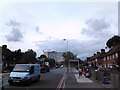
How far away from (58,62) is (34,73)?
551 feet

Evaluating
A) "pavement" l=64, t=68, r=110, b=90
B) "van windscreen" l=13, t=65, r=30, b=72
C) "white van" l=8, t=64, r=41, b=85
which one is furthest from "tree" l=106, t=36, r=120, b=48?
"van windscreen" l=13, t=65, r=30, b=72

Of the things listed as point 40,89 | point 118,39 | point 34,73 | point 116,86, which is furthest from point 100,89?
point 118,39

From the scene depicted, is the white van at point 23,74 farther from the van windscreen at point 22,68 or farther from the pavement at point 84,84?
the pavement at point 84,84

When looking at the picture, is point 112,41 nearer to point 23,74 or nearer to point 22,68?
point 22,68

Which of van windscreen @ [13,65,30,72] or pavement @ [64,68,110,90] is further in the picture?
van windscreen @ [13,65,30,72]

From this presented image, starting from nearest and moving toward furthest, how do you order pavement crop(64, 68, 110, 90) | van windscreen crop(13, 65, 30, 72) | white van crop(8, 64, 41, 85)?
pavement crop(64, 68, 110, 90) → white van crop(8, 64, 41, 85) → van windscreen crop(13, 65, 30, 72)

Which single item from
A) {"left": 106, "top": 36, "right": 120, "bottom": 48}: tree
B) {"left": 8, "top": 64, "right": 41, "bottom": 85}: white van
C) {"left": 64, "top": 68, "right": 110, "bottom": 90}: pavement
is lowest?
{"left": 64, "top": 68, "right": 110, "bottom": 90}: pavement

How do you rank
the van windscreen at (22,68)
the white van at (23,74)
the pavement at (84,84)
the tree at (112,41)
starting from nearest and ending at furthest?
the pavement at (84,84) < the white van at (23,74) < the van windscreen at (22,68) < the tree at (112,41)

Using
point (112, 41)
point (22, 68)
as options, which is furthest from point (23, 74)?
point (112, 41)

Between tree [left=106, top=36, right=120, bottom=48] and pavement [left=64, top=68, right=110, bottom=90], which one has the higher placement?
tree [left=106, top=36, right=120, bottom=48]

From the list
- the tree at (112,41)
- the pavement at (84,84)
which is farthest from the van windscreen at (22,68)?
the tree at (112,41)

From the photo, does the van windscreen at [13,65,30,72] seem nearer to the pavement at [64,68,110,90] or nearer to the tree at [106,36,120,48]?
the pavement at [64,68,110,90]

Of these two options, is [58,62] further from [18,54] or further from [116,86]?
[116,86]

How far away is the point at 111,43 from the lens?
116 metres
